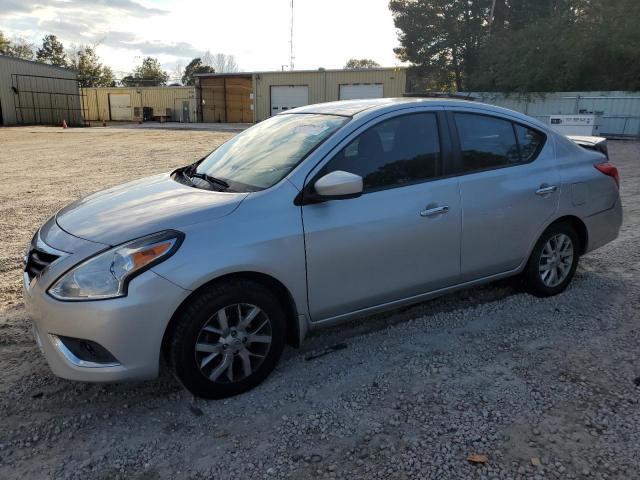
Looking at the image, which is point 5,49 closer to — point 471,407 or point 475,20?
point 475,20

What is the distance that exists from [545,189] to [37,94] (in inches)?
1760

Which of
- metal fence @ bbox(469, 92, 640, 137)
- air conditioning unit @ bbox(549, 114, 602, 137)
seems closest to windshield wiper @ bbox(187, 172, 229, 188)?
air conditioning unit @ bbox(549, 114, 602, 137)

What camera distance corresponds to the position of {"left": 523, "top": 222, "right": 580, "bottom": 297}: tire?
4.31 metres

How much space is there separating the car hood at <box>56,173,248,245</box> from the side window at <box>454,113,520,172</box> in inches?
69.3

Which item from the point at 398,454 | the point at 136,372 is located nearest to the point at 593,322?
the point at 398,454

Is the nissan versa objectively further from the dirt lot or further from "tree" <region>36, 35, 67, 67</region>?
"tree" <region>36, 35, 67, 67</region>

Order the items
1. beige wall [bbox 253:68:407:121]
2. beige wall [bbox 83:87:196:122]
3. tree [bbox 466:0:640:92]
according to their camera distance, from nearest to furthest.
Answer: tree [bbox 466:0:640:92] < beige wall [bbox 253:68:407:121] < beige wall [bbox 83:87:196:122]

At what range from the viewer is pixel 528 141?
4.24 meters

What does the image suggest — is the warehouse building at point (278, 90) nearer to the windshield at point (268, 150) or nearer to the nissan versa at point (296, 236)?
the nissan versa at point (296, 236)

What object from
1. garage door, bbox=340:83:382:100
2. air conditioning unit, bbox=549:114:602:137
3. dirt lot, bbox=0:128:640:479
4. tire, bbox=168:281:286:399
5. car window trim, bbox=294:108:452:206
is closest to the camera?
dirt lot, bbox=0:128:640:479

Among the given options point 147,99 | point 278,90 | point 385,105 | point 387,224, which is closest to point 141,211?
point 387,224

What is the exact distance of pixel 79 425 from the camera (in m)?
2.81

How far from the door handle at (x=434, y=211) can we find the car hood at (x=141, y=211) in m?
1.23

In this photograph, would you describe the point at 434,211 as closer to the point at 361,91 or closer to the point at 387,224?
the point at 387,224
